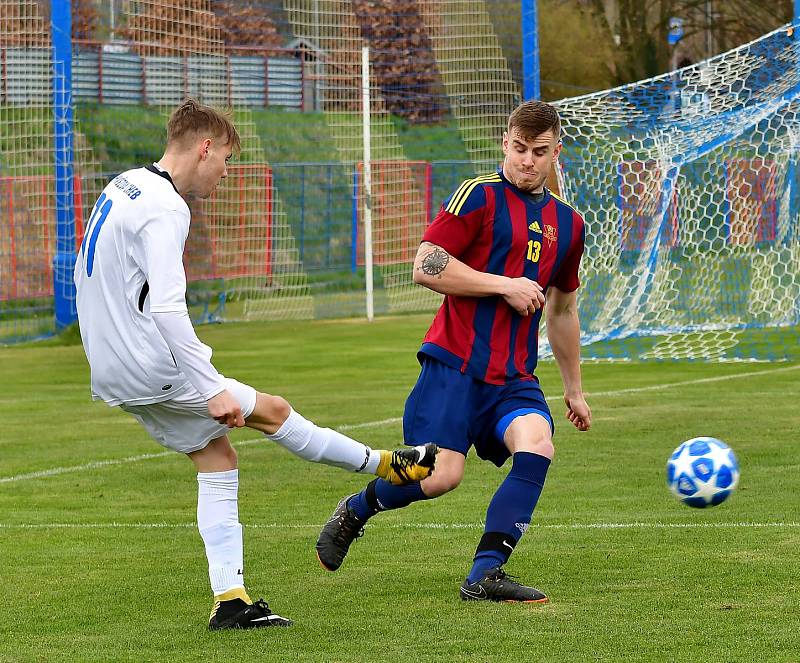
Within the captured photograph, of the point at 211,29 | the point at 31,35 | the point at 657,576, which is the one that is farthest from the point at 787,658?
the point at 211,29

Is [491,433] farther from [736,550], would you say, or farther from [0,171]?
[0,171]

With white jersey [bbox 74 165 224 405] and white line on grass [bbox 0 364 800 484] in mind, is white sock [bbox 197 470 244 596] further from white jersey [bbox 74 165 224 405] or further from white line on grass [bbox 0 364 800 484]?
white line on grass [bbox 0 364 800 484]

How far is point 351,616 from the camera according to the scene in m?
5.61

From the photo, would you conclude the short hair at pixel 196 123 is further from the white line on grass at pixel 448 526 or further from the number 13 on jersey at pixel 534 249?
the white line on grass at pixel 448 526

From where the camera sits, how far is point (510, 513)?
5.80 meters

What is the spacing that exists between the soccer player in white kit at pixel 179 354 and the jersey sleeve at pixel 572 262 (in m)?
1.13

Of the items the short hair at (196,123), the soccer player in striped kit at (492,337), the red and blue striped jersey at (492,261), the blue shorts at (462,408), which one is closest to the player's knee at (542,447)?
the soccer player in striped kit at (492,337)

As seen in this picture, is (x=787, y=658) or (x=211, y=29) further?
(x=211, y=29)

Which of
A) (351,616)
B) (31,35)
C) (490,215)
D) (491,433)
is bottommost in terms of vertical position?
(351,616)

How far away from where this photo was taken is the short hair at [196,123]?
211 inches

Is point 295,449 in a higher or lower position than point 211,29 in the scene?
lower

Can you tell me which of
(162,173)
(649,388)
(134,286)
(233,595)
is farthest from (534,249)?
(649,388)

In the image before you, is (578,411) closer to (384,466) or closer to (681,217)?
(384,466)

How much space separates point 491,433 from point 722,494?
3.72ft
